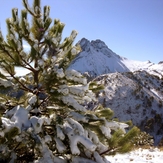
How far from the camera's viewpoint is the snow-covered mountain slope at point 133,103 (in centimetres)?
3369

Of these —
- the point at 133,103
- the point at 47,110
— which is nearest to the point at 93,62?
the point at 133,103

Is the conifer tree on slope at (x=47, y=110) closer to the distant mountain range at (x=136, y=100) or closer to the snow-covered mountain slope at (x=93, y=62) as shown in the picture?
the distant mountain range at (x=136, y=100)

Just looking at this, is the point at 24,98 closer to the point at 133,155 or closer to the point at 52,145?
the point at 52,145

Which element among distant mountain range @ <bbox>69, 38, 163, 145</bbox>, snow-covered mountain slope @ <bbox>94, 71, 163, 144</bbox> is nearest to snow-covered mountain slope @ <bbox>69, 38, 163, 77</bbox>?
distant mountain range @ <bbox>69, 38, 163, 145</bbox>

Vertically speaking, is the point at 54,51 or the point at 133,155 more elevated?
the point at 54,51

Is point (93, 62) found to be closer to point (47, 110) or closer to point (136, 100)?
point (136, 100)

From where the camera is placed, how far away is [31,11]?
16.8 ft

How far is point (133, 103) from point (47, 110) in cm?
3293

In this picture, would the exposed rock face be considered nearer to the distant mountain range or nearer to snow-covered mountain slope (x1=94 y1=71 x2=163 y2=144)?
the distant mountain range

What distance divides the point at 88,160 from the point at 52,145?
101cm

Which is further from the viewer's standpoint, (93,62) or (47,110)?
(93,62)

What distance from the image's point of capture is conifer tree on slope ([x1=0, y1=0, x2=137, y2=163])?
12.3 ft

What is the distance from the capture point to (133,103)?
36125 mm

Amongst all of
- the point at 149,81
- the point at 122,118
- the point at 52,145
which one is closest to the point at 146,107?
the point at 122,118
